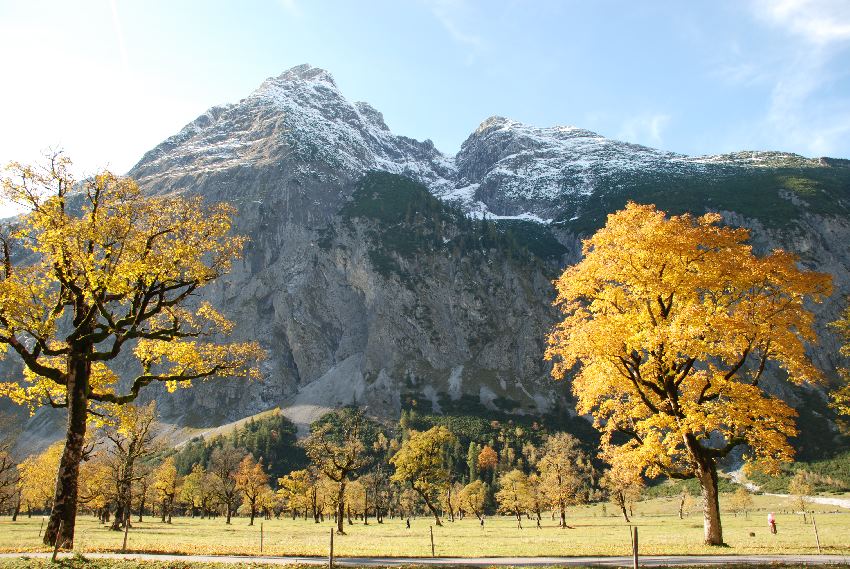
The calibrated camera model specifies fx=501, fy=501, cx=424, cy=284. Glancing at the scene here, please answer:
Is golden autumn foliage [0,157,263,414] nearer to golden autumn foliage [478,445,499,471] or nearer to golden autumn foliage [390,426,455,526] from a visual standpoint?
golden autumn foliage [390,426,455,526]

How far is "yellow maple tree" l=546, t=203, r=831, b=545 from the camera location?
753 inches

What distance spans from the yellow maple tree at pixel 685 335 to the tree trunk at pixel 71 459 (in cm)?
1823

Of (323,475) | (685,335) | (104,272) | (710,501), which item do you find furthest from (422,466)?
(104,272)

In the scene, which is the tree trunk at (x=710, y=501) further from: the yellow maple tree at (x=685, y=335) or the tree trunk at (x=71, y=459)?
the tree trunk at (x=71, y=459)

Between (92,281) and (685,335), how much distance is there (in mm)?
20704

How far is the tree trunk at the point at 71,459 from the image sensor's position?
53.2 feet

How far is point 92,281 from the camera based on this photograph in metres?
16.3

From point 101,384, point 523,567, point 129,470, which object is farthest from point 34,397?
point 129,470

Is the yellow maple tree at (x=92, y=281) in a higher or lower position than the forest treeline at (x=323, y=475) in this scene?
higher

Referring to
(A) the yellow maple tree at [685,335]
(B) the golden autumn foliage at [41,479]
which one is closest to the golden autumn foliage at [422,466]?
(A) the yellow maple tree at [685,335]

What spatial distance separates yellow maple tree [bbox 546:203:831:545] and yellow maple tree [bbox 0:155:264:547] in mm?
14335

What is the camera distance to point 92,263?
1667 cm

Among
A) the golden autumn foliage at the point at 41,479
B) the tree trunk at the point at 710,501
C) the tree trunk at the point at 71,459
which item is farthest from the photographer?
the golden autumn foliage at the point at 41,479

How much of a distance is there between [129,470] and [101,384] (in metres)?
41.4
